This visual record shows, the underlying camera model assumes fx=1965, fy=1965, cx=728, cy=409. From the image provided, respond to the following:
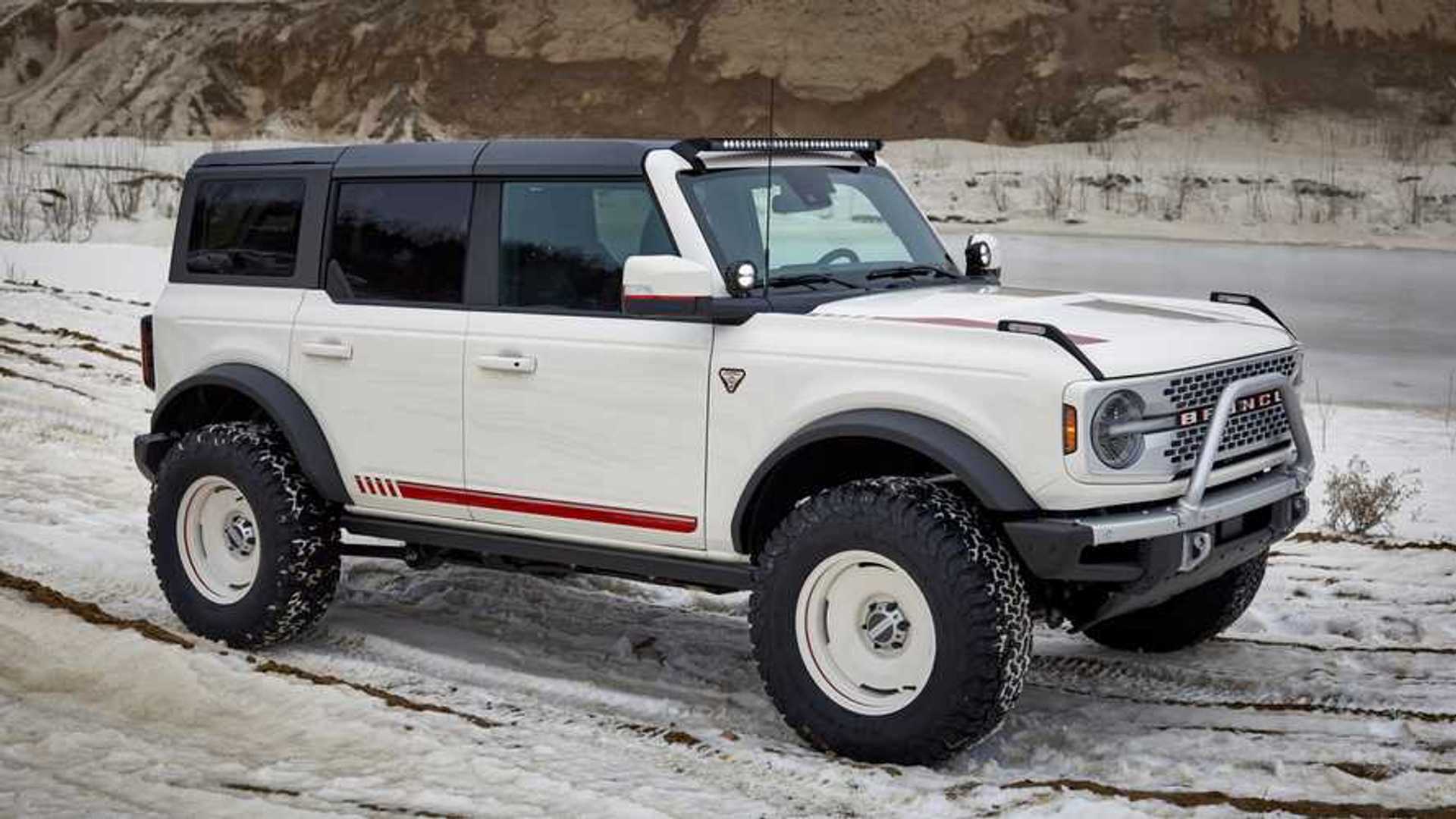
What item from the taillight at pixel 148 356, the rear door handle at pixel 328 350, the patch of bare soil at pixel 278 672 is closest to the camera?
the patch of bare soil at pixel 278 672

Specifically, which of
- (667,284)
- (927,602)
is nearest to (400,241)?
(667,284)

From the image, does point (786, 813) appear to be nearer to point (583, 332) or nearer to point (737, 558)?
point (737, 558)

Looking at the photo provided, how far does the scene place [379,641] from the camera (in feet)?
24.5

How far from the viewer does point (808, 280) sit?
650cm

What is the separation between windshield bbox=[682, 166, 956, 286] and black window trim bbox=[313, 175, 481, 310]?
862 millimetres

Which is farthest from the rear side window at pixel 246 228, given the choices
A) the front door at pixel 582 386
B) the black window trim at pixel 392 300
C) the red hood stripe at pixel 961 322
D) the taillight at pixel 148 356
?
the red hood stripe at pixel 961 322

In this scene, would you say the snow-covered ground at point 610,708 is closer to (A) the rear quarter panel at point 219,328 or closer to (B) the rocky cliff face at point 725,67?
(A) the rear quarter panel at point 219,328

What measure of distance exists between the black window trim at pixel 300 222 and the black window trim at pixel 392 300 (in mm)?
26

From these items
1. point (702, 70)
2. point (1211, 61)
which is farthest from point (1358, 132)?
point (702, 70)

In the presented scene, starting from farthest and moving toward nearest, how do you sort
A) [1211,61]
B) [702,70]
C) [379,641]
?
[702,70] < [1211,61] < [379,641]

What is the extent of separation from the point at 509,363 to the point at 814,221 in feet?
3.79

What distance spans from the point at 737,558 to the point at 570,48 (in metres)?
30.8

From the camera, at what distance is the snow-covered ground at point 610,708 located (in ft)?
18.4

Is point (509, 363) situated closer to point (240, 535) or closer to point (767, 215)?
point (767, 215)
